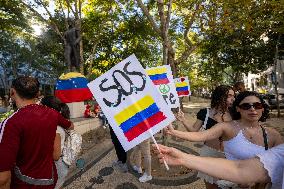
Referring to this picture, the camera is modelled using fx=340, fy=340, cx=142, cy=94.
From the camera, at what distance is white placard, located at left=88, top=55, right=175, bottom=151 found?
2975mm

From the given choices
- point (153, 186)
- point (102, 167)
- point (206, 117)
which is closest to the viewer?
point (206, 117)

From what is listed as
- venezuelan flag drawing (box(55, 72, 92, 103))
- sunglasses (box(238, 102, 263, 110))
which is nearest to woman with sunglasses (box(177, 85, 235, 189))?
sunglasses (box(238, 102, 263, 110))

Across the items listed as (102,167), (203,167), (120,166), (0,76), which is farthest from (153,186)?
(0,76)

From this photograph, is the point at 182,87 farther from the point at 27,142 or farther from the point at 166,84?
the point at 27,142

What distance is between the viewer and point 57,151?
10.7ft

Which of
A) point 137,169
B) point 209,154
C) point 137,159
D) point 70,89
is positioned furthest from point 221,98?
point 70,89

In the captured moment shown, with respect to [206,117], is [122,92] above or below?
above

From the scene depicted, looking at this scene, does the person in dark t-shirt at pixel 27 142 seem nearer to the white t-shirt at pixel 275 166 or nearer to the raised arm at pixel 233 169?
the raised arm at pixel 233 169

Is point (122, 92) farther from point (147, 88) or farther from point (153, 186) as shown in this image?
point (153, 186)

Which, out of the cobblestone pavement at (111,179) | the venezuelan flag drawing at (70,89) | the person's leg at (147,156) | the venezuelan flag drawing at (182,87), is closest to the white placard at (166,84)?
the person's leg at (147,156)

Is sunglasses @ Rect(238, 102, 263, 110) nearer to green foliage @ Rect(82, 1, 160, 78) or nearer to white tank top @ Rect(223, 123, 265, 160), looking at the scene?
white tank top @ Rect(223, 123, 265, 160)

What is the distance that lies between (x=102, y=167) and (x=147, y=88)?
215 inches

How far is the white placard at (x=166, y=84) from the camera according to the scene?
576 centimetres

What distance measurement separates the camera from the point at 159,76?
6059 mm
